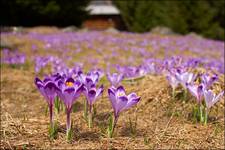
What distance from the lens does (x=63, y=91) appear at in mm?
2955

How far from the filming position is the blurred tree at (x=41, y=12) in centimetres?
2748

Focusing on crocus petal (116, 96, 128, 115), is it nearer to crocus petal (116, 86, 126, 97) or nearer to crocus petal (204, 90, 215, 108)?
crocus petal (116, 86, 126, 97)

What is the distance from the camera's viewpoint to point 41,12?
28000 mm

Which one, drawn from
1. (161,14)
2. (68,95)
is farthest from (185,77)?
(161,14)

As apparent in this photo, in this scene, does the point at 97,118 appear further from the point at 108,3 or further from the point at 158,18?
the point at 108,3

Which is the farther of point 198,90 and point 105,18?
point 105,18

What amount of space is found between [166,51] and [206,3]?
515 inches

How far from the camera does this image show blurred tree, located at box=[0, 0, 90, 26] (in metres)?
27.5

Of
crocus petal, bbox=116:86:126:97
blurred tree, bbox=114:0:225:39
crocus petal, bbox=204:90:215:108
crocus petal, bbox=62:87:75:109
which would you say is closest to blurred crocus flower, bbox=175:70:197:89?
crocus petal, bbox=204:90:215:108

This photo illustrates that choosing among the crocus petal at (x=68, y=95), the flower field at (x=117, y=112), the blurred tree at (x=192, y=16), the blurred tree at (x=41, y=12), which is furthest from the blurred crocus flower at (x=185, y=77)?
the blurred tree at (x=192, y=16)

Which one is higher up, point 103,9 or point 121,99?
point 103,9

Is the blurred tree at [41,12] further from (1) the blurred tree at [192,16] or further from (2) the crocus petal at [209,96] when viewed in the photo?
(2) the crocus petal at [209,96]

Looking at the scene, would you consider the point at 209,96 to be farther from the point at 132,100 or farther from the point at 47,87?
the point at 47,87

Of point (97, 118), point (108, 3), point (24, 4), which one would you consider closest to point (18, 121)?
point (97, 118)
